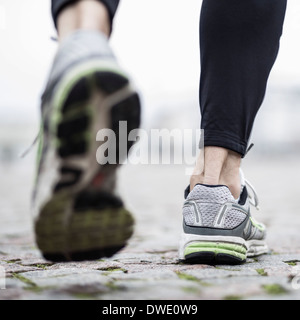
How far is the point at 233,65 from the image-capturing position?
5.42 feet

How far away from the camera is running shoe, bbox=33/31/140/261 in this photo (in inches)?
44.3

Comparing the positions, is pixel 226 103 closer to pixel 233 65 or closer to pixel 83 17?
pixel 233 65

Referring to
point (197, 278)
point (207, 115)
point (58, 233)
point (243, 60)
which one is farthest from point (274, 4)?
point (58, 233)

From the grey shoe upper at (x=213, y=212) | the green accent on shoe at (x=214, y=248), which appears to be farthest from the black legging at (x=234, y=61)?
the green accent on shoe at (x=214, y=248)

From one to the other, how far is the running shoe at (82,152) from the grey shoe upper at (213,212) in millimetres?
537

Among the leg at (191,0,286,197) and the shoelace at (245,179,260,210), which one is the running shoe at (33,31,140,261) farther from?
the shoelace at (245,179,260,210)

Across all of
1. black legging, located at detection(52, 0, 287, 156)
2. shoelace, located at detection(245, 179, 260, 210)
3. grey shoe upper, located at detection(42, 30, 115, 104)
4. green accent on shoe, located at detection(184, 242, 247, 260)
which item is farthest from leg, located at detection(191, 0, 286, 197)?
grey shoe upper, located at detection(42, 30, 115, 104)

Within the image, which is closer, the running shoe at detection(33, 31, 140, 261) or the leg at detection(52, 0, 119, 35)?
the running shoe at detection(33, 31, 140, 261)

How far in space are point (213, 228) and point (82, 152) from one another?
29.1 inches

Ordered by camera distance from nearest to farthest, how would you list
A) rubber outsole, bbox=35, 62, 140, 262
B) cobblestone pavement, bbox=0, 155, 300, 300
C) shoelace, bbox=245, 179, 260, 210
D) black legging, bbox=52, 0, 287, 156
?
rubber outsole, bbox=35, 62, 140, 262
cobblestone pavement, bbox=0, 155, 300, 300
black legging, bbox=52, 0, 287, 156
shoelace, bbox=245, 179, 260, 210

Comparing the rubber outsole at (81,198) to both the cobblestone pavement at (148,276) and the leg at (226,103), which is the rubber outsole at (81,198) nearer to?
the cobblestone pavement at (148,276)

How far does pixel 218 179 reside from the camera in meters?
1.74

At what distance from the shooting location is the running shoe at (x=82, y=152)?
3.69 feet
